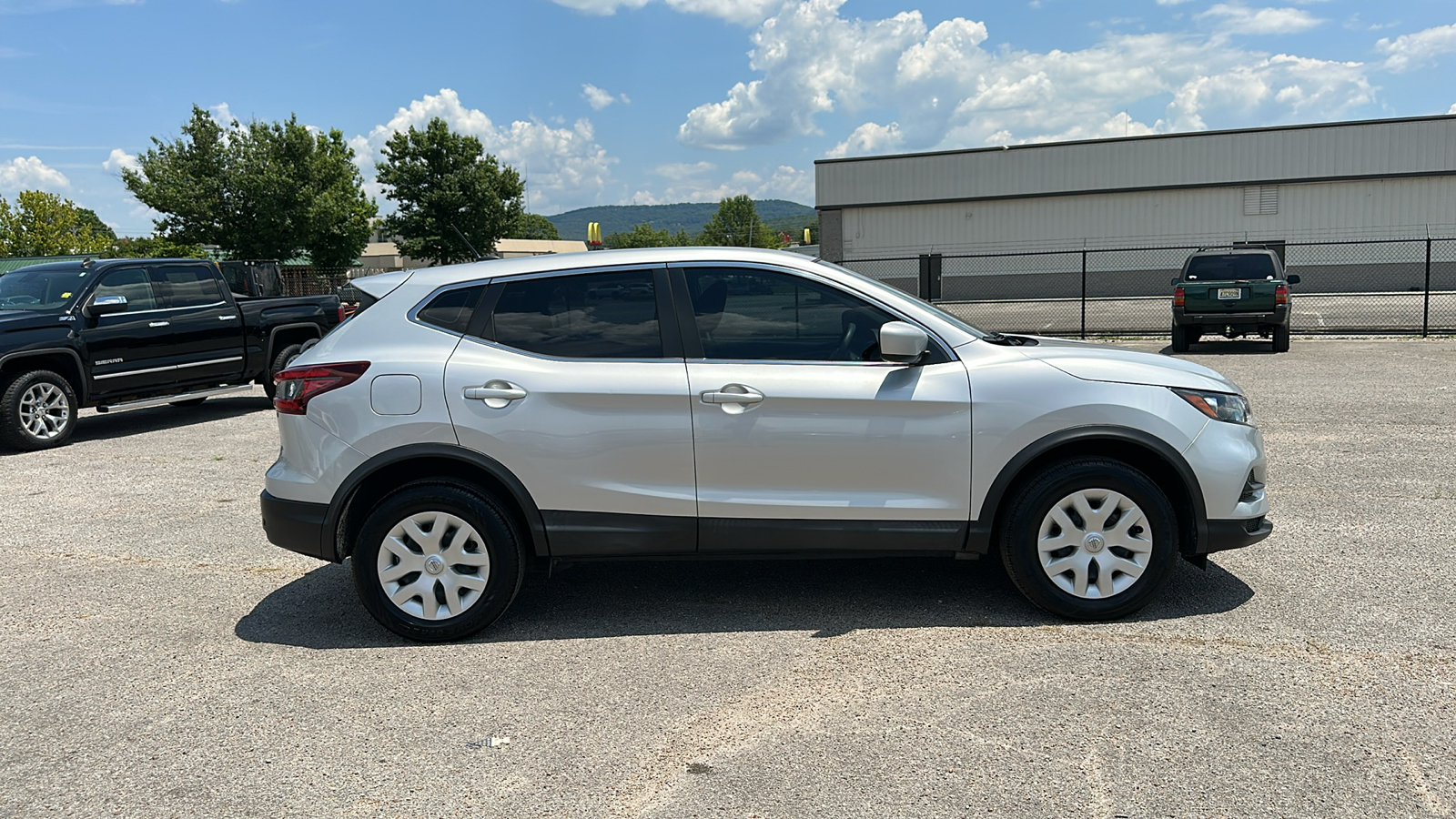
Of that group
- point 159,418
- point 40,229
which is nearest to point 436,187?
point 40,229

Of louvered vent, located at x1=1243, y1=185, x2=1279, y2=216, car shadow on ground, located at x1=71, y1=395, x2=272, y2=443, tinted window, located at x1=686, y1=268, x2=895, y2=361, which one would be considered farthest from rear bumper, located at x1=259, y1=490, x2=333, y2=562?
louvered vent, located at x1=1243, y1=185, x2=1279, y2=216

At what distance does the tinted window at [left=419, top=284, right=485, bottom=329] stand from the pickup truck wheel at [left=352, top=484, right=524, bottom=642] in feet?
2.43

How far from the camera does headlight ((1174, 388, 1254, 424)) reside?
471 centimetres

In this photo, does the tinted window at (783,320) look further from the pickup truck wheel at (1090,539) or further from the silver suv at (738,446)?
the pickup truck wheel at (1090,539)

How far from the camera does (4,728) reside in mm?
Answer: 3973

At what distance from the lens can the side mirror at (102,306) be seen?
1116cm

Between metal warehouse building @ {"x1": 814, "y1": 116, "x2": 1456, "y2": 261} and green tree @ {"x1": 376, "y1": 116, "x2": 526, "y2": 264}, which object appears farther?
green tree @ {"x1": 376, "y1": 116, "x2": 526, "y2": 264}

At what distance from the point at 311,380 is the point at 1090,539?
→ 11.7 feet

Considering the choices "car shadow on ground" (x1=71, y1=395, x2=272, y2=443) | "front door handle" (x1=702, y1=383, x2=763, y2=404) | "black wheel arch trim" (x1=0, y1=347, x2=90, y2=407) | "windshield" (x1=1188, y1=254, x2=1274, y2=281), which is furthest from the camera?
"windshield" (x1=1188, y1=254, x2=1274, y2=281)

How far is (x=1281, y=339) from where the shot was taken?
1747 centimetres

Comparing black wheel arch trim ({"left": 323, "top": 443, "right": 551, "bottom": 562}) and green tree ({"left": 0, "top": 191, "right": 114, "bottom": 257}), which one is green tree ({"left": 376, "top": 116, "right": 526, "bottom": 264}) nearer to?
green tree ({"left": 0, "top": 191, "right": 114, "bottom": 257})

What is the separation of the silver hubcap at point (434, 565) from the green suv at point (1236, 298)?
15654 mm

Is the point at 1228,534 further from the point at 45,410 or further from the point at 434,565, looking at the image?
the point at 45,410

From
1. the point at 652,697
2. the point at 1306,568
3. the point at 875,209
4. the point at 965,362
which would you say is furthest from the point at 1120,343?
the point at 875,209
